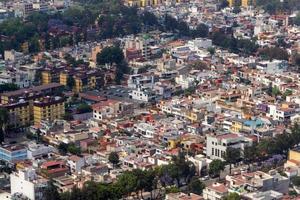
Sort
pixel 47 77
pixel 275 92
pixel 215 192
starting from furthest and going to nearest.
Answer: pixel 47 77 → pixel 275 92 → pixel 215 192

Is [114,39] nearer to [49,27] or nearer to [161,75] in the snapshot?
[49,27]

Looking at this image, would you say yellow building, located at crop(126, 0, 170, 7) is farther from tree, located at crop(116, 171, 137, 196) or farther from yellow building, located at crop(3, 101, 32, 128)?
tree, located at crop(116, 171, 137, 196)

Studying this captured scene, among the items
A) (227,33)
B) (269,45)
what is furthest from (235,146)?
(227,33)

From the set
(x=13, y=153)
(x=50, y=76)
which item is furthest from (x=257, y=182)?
(x=50, y=76)

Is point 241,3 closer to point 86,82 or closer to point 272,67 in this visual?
point 272,67

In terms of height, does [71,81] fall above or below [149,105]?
Answer: above

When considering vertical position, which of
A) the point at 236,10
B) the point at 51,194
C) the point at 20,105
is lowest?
the point at 51,194

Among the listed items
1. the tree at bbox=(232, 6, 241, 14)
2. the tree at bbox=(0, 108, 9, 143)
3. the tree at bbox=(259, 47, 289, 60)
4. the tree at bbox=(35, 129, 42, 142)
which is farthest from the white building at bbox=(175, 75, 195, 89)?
the tree at bbox=(232, 6, 241, 14)
